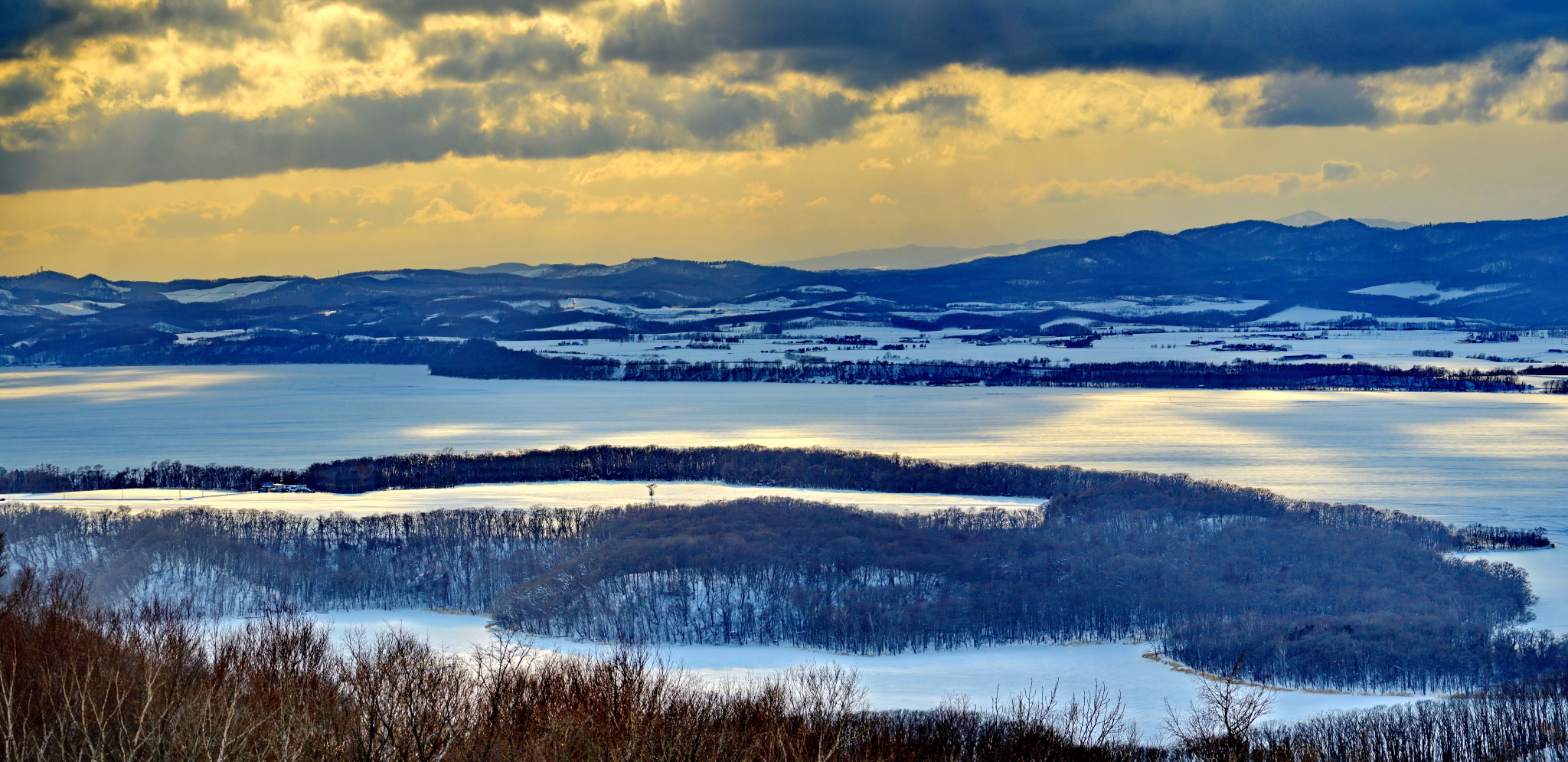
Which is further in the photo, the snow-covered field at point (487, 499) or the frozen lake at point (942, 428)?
the frozen lake at point (942, 428)

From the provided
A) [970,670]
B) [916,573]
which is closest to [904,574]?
[916,573]

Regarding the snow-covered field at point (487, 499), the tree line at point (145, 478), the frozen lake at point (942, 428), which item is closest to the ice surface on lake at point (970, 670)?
the snow-covered field at point (487, 499)

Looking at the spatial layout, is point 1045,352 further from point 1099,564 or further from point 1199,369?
point 1099,564

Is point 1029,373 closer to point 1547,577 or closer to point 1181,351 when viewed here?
point 1181,351

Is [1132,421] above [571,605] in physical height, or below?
above

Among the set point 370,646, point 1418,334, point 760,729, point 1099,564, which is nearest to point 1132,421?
point 1099,564

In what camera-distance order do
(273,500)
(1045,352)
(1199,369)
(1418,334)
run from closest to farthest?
(273,500) → (1199,369) → (1045,352) → (1418,334)

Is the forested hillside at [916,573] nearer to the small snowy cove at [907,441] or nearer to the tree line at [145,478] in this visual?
the small snowy cove at [907,441]

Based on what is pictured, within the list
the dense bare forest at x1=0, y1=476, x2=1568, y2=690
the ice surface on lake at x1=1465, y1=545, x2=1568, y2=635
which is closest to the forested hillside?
the dense bare forest at x1=0, y1=476, x2=1568, y2=690
